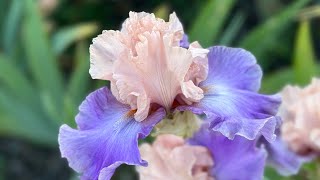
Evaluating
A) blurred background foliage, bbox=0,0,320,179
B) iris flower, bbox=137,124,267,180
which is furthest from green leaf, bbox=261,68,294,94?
iris flower, bbox=137,124,267,180

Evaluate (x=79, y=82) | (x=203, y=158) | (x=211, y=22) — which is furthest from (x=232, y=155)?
(x=79, y=82)

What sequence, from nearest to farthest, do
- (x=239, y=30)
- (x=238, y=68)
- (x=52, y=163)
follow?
(x=238, y=68) → (x=52, y=163) → (x=239, y=30)

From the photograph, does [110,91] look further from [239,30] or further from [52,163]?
[239,30]

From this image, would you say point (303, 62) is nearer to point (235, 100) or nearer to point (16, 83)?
point (235, 100)

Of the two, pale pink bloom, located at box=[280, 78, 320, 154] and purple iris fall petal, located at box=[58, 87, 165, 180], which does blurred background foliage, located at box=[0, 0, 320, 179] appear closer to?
pale pink bloom, located at box=[280, 78, 320, 154]

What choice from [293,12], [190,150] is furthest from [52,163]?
[190,150]

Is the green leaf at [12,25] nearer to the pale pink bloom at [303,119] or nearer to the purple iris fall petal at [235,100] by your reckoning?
the pale pink bloom at [303,119]
